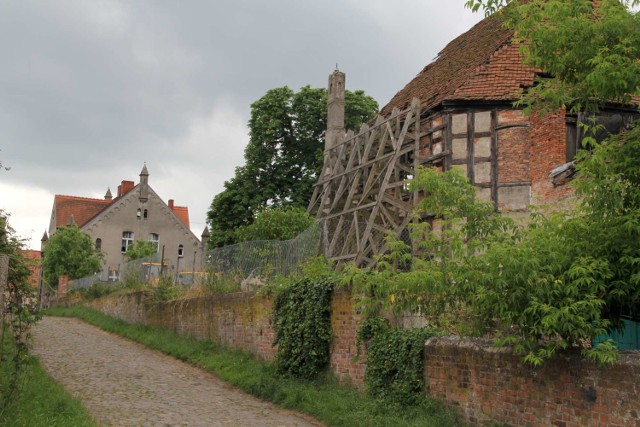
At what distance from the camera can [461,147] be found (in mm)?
17406

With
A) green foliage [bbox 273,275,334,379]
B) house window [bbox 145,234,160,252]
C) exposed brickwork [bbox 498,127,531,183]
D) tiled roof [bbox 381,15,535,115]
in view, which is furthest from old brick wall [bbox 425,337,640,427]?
house window [bbox 145,234,160,252]

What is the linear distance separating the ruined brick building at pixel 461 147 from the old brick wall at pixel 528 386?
6294 millimetres

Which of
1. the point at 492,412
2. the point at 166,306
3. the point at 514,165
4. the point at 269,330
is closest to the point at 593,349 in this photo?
the point at 492,412

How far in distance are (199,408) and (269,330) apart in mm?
3808

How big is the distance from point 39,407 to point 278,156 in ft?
95.1

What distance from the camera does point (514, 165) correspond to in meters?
16.8

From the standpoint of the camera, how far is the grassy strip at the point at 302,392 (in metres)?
9.59

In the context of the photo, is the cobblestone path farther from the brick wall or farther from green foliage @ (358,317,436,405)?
the brick wall

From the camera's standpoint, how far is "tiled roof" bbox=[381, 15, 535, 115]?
687 inches

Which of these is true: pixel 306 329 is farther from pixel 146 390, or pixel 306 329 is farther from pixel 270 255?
pixel 270 255

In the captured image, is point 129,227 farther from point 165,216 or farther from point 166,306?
point 166,306

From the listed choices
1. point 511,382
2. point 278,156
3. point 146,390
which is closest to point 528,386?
point 511,382

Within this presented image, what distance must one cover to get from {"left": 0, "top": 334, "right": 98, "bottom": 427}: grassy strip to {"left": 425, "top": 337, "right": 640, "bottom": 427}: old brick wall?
4708 mm

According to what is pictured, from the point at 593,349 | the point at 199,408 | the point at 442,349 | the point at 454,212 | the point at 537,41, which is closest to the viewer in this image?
the point at 593,349
